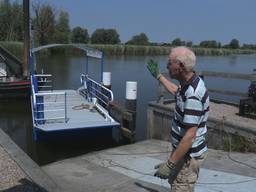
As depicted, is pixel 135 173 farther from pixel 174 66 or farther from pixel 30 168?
pixel 174 66

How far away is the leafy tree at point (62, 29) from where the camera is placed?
79.4 meters

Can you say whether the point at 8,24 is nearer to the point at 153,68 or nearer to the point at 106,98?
the point at 106,98

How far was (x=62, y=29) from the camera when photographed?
83.4 m

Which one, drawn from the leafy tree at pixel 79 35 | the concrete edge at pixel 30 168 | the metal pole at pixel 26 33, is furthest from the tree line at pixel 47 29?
the concrete edge at pixel 30 168

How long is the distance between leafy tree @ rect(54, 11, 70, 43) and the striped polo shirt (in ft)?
251

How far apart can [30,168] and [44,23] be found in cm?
7139

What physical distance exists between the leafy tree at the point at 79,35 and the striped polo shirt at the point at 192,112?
92457 millimetres

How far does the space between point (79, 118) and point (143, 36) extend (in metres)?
103

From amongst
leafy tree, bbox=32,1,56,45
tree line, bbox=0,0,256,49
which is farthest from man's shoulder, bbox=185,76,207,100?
leafy tree, bbox=32,1,56,45

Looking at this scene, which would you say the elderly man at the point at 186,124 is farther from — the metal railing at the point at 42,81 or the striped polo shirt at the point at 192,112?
the metal railing at the point at 42,81

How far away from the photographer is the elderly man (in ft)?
11.6

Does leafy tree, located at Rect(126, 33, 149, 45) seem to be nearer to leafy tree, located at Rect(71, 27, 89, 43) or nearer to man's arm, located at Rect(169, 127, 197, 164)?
leafy tree, located at Rect(71, 27, 89, 43)

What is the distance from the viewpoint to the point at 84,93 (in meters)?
16.1

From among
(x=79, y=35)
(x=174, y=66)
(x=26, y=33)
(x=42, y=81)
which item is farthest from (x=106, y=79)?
(x=79, y=35)
